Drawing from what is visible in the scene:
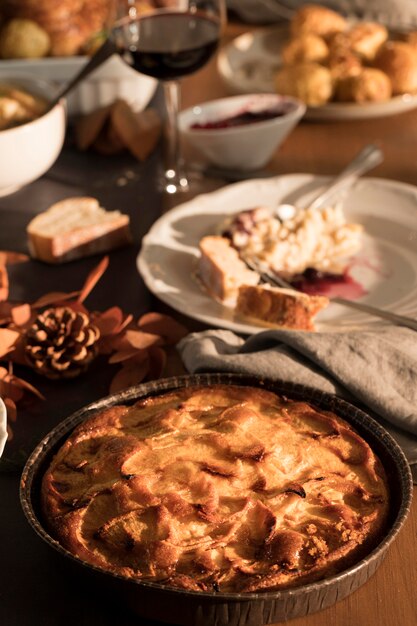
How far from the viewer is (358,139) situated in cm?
216

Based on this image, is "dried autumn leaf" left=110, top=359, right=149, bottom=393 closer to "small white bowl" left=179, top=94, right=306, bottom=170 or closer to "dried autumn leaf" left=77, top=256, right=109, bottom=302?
"dried autumn leaf" left=77, top=256, right=109, bottom=302

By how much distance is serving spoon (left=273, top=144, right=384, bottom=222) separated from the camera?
5.60ft

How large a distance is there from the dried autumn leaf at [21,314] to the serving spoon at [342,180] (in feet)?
1.62

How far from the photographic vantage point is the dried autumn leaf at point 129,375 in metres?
1.35

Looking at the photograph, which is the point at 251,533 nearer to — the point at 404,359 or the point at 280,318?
the point at 404,359

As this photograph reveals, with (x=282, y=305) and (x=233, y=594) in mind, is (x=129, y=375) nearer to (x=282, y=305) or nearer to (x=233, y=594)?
(x=282, y=305)

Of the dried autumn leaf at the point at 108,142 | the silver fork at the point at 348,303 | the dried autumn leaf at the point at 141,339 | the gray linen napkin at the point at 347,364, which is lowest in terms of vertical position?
the dried autumn leaf at the point at 108,142

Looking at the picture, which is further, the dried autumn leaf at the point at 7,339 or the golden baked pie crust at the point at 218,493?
the dried autumn leaf at the point at 7,339

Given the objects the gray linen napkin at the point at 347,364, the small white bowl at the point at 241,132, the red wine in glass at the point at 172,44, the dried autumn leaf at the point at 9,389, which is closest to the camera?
the gray linen napkin at the point at 347,364

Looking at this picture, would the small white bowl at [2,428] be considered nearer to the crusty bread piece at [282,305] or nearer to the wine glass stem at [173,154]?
the crusty bread piece at [282,305]

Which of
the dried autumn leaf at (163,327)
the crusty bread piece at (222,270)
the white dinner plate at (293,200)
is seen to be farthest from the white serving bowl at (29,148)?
the dried autumn leaf at (163,327)

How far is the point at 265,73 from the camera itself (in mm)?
2412

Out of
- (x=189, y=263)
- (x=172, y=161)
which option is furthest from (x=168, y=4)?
(x=189, y=263)

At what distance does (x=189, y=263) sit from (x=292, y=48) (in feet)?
2.87
